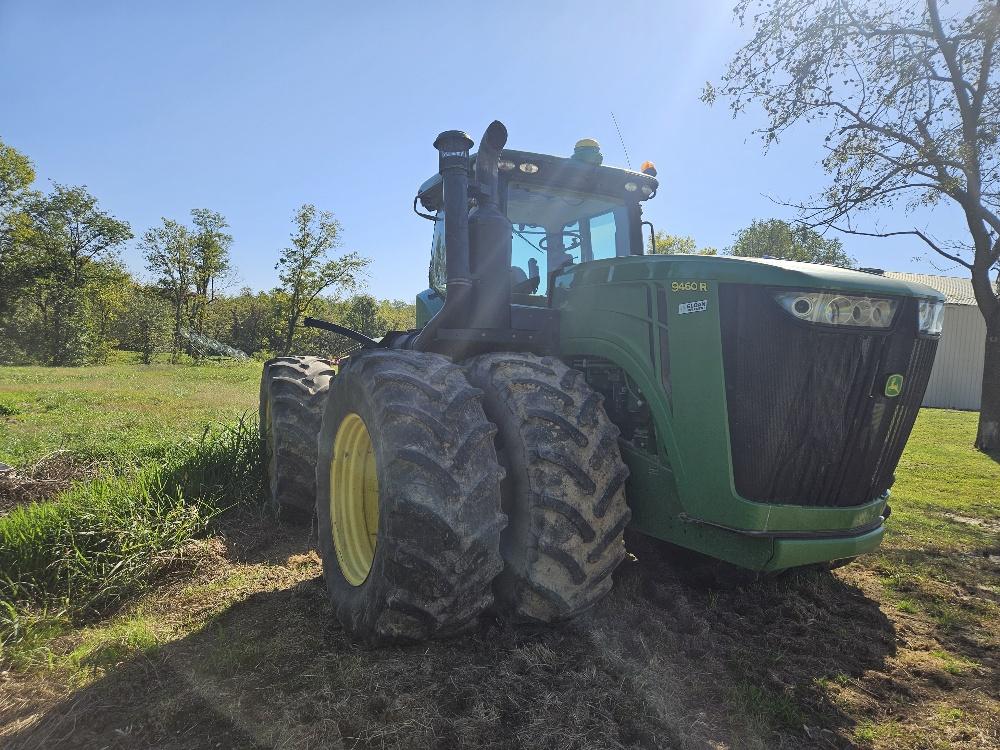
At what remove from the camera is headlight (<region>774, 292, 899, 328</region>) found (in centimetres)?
257

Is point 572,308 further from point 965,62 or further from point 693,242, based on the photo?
point 693,242

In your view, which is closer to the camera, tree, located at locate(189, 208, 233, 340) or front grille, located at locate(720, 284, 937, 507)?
front grille, located at locate(720, 284, 937, 507)

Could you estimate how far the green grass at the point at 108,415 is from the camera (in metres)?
6.11

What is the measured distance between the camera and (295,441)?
4492mm

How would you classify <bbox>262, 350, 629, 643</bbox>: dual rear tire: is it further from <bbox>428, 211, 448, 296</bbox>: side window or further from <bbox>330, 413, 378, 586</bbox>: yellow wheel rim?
<bbox>428, 211, 448, 296</bbox>: side window

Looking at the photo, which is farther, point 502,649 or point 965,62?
point 965,62

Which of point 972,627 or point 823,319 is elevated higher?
point 823,319

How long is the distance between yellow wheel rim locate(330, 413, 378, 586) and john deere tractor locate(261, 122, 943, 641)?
0.63ft

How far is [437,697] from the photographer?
2422 mm

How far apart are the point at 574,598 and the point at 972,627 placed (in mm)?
2385

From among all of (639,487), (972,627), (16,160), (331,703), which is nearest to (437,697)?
(331,703)

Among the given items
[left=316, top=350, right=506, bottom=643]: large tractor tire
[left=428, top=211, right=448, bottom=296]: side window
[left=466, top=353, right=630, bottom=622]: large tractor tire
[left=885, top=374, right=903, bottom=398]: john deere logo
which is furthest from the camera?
[left=428, top=211, right=448, bottom=296]: side window

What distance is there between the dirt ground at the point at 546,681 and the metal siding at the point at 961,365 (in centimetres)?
2410

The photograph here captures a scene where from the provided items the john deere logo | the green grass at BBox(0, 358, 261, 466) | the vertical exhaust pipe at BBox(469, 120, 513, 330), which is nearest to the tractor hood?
the john deere logo
